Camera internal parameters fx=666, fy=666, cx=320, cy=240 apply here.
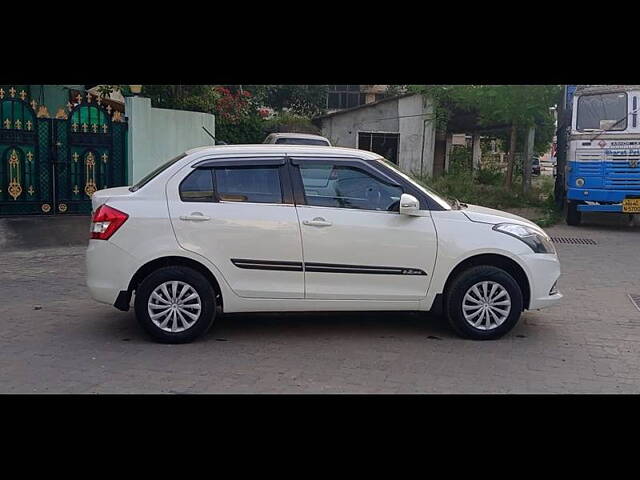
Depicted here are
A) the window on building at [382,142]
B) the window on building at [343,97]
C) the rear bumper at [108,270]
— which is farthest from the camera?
the window on building at [343,97]

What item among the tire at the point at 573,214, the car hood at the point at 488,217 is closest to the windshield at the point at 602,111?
the tire at the point at 573,214

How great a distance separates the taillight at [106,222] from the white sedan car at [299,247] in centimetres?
1

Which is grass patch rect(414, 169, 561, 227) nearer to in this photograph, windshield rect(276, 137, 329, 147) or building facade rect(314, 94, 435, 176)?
building facade rect(314, 94, 435, 176)

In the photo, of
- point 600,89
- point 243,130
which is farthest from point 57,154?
point 600,89

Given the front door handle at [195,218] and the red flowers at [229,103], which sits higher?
the red flowers at [229,103]

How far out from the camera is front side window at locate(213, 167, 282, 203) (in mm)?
5941

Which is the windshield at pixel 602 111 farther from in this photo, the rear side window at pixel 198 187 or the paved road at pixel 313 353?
the rear side window at pixel 198 187

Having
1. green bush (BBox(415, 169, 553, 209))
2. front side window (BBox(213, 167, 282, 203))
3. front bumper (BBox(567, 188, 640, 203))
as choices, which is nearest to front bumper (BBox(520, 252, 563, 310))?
front side window (BBox(213, 167, 282, 203))

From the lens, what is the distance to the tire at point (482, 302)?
234 inches

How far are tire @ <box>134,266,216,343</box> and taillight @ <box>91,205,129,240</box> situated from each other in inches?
20.3
